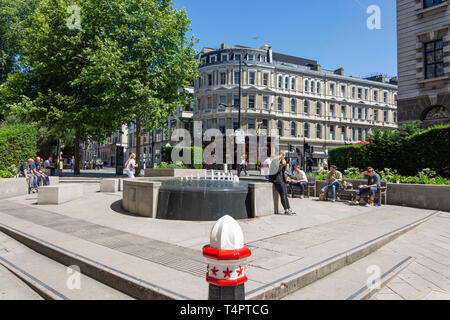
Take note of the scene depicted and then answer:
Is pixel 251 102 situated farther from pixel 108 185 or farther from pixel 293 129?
pixel 108 185

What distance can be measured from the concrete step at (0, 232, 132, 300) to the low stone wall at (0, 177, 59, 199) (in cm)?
882

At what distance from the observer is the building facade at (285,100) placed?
47.2m

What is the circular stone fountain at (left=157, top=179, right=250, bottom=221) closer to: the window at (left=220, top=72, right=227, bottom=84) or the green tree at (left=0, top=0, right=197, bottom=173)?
the green tree at (left=0, top=0, right=197, bottom=173)

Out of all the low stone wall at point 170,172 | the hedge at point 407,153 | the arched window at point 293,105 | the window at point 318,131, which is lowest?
the low stone wall at point 170,172

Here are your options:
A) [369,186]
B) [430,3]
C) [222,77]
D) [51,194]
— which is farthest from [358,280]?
[222,77]

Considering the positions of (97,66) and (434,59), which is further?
(434,59)

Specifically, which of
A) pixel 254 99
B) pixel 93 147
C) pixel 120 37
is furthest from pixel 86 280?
pixel 93 147

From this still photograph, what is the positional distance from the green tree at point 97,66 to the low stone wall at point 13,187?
6673mm

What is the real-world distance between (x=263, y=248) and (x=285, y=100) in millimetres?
45873

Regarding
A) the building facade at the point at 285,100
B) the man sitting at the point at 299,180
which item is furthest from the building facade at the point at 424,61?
the building facade at the point at 285,100

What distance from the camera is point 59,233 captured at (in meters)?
6.31

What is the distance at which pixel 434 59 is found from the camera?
2078cm

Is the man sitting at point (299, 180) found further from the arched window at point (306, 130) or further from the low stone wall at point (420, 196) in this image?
the arched window at point (306, 130)

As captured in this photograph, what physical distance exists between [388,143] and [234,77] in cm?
3476
